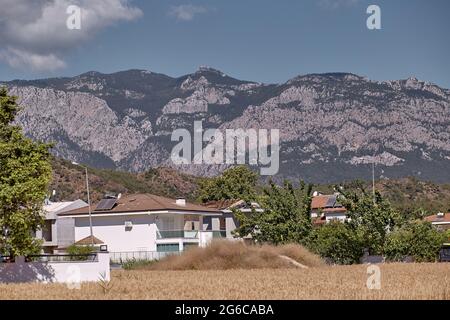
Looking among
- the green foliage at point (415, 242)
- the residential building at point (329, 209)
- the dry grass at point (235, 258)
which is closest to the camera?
the dry grass at point (235, 258)

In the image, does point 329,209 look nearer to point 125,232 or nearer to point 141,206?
point 141,206

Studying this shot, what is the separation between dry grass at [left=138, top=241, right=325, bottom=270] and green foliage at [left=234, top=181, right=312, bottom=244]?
8321mm

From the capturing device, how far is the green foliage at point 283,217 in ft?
191

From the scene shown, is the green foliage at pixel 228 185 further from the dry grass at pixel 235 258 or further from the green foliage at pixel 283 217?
the dry grass at pixel 235 258

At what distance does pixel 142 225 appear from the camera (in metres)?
67.2

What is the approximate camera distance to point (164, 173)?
6186 inches

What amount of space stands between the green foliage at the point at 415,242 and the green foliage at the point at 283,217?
663 centimetres

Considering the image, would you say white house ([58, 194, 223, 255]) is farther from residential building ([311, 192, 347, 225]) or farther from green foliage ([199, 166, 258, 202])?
green foliage ([199, 166, 258, 202])

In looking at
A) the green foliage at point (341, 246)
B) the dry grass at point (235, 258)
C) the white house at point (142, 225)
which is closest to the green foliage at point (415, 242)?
the green foliage at point (341, 246)

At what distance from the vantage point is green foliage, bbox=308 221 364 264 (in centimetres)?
5503

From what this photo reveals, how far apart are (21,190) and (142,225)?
3575cm
